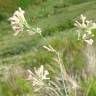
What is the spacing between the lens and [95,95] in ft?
13.8

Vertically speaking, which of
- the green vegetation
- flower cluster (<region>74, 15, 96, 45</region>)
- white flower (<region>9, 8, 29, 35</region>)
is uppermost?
the green vegetation

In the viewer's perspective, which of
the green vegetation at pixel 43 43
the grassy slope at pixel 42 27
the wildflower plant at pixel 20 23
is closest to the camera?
the wildflower plant at pixel 20 23

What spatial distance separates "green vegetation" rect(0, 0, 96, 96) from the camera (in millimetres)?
5129

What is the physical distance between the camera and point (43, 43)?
6.74m

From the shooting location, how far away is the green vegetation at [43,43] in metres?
5.13

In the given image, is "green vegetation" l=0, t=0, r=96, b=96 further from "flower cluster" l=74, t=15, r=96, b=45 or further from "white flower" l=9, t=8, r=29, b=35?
"white flower" l=9, t=8, r=29, b=35

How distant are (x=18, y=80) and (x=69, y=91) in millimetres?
1174

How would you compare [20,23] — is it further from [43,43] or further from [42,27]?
[42,27]

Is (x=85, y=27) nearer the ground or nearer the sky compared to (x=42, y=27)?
nearer the ground

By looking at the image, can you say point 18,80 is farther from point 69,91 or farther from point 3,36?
point 3,36

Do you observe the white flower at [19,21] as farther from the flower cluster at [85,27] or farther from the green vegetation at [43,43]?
the green vegetation at [43,43]

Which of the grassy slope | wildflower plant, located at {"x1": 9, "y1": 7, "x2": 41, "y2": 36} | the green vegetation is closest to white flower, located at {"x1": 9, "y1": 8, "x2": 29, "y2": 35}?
wildflower plant, located at {"x1": 9, "y1": 7, "x2": 41, "y2": 36}

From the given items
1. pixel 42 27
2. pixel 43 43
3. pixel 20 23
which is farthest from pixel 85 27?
pixel 42 27

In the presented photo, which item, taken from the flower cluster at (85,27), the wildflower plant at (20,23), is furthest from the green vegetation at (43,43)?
the wildflower plant at (20,23)
